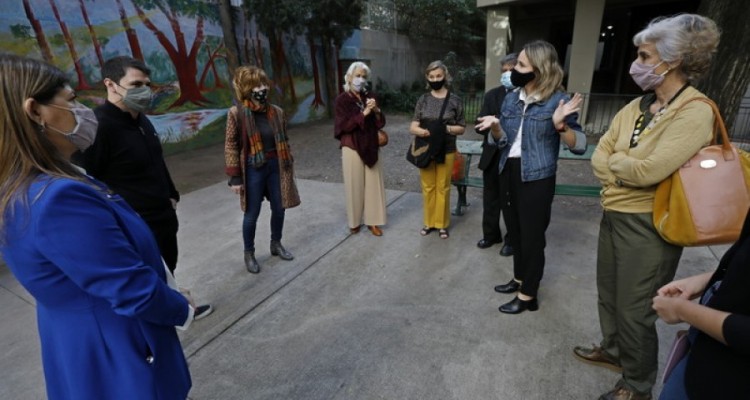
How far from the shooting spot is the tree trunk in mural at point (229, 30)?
372 inches

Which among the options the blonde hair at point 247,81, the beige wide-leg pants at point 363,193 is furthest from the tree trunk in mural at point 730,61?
the blonde hair at point 247,81

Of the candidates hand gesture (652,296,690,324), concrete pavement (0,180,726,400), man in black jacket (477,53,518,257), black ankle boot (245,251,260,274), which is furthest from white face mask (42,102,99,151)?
man in black jacket (477,53,518,257)

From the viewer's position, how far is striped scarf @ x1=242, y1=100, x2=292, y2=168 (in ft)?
11.3

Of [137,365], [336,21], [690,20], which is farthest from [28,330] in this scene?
[336,21]

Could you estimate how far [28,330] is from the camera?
302cm

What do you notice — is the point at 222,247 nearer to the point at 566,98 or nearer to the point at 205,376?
the point at 205,376

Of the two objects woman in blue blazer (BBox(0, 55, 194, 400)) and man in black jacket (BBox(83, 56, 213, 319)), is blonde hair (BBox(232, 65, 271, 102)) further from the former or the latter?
woman in blue blazer (BBox(0, 55, 194, 400))

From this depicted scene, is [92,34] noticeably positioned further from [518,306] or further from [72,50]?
[518,306]

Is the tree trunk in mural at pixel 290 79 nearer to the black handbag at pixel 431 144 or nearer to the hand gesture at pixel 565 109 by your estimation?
the black handbag at pixel 431 144

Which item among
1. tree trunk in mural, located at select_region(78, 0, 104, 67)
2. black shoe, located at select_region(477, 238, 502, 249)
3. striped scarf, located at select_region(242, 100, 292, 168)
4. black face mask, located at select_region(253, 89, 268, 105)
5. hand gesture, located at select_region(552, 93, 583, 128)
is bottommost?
black shoe, located at select_region(477, 238, 502, 249)

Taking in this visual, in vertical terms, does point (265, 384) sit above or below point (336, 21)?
below

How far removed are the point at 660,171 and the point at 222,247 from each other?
391cm

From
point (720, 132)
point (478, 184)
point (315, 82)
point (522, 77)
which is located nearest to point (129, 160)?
point (522, 77)

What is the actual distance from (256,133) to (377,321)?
1.86m
